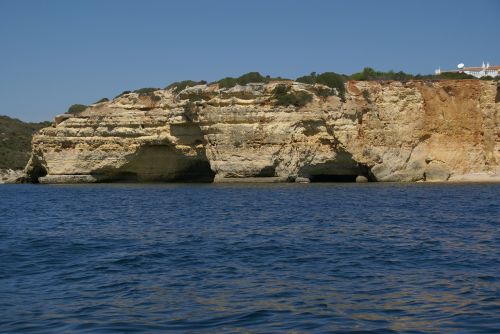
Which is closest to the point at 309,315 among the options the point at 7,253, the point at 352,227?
the point at 7,253

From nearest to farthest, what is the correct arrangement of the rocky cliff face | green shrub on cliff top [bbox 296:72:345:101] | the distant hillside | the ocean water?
the ocean water < the rocky cliff face < green shrub on cliff top [bbox 296:72:345:101] < the distant hillside

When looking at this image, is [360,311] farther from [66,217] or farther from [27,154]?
[27,154]

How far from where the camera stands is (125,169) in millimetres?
45375

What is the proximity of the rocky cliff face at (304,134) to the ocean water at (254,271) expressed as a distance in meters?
19.6

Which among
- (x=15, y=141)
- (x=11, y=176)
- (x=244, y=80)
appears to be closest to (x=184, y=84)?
(x=244, y=80)

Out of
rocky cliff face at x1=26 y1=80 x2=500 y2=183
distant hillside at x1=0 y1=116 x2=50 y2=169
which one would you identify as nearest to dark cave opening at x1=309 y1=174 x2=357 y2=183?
rocky cliff face at x1=26 y1=80 x2=500 y2=183

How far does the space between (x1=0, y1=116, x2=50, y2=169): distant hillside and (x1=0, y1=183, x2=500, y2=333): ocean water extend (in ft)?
166

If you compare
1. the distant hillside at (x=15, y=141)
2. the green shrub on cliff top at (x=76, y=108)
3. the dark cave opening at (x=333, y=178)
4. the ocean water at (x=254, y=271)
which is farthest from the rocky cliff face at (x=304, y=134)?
the distant hillside at (x=15, y=141)

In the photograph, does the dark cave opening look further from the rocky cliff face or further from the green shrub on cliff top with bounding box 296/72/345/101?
the green shrub on cliff top with bounding box 296/72/345/101

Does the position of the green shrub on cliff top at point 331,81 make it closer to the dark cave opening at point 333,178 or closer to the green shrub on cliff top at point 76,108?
the dark cave opening at point 333,178

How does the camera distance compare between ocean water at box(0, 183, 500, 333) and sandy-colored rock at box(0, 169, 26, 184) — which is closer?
ocean water at box(0, 183, 500, 333)

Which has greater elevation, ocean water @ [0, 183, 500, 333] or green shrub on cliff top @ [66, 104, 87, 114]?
green shrub on cliff top @ [66, 104, 87, 114]

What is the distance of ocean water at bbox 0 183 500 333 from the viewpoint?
770 cm

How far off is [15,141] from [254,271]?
240 feet
